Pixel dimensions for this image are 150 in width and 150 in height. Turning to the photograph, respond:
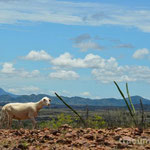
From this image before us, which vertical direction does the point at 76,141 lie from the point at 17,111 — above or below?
below

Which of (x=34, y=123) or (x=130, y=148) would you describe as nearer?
(x=130, y=148)

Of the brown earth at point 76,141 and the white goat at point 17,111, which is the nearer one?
the brown earth at point 76,141

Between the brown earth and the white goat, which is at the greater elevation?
the white goat

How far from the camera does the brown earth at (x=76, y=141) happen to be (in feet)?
32.3

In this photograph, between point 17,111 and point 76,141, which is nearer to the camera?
point 76,141

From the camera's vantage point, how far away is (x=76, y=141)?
10.4 m

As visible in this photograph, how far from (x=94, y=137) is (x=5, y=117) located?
36.4 feet

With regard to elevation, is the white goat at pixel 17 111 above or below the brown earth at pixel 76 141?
above

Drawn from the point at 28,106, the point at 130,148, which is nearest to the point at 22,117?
the point at 28,106

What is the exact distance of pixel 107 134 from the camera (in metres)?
11.7

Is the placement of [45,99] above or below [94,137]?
above

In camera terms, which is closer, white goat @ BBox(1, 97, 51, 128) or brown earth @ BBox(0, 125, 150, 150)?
brown earth @ BBox(0, 125, 150, 150)

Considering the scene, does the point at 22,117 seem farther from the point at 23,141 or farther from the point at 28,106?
the point at 23,141

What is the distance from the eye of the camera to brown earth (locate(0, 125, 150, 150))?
32.3 feet
